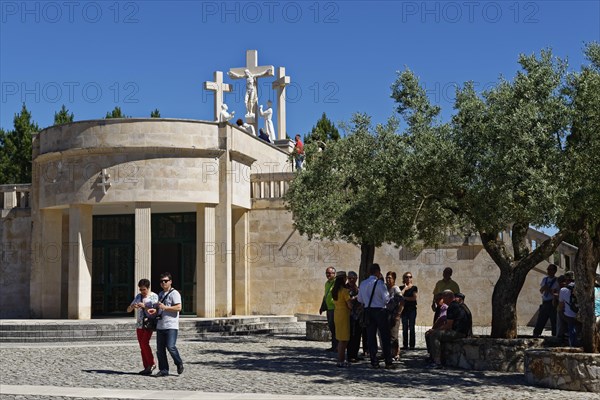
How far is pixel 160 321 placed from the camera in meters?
13.8

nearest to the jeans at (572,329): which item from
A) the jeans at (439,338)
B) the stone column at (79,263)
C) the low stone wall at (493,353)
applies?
the low stone wall at (493,353)

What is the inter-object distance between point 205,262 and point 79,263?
362 centimetres

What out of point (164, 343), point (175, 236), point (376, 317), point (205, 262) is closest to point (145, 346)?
point (164, 343)

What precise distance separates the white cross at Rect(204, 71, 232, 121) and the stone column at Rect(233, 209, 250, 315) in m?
7.67

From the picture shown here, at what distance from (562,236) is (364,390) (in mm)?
4780

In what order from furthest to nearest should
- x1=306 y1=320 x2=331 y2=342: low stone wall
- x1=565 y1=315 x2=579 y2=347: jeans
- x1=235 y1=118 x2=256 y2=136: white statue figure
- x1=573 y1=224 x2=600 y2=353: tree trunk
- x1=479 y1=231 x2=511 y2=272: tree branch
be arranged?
x1=235 y1=118 x2=256 y2=136: white statue figure
x1=306 y1=320 x2=331 y2=342: low stone wall
x1=479 y1=231 x2=511 y2=272: tree branch
x1=565 y1=315 x2=579 y2=347: jeans
x1=573 y1=224 x2=600 y2=353: tree trunk

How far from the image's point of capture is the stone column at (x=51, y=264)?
26.7m

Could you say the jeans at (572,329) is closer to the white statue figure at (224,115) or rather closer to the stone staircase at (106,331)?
the stone staircase at (106,331)

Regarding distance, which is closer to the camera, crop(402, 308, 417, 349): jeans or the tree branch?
→ the tree branch

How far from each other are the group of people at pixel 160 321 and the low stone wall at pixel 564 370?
545cm

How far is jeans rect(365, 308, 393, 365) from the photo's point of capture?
1469 cm

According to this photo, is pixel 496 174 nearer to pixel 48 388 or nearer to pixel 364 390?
pixel 364 390

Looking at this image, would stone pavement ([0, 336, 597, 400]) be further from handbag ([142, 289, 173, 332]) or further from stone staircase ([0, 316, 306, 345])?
stone staircase ([0, 316, 306, 345])

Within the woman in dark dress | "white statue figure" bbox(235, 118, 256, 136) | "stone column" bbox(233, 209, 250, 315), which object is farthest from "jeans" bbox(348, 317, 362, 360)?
"white statue figure" bbox(235, 118, 256, 136)
